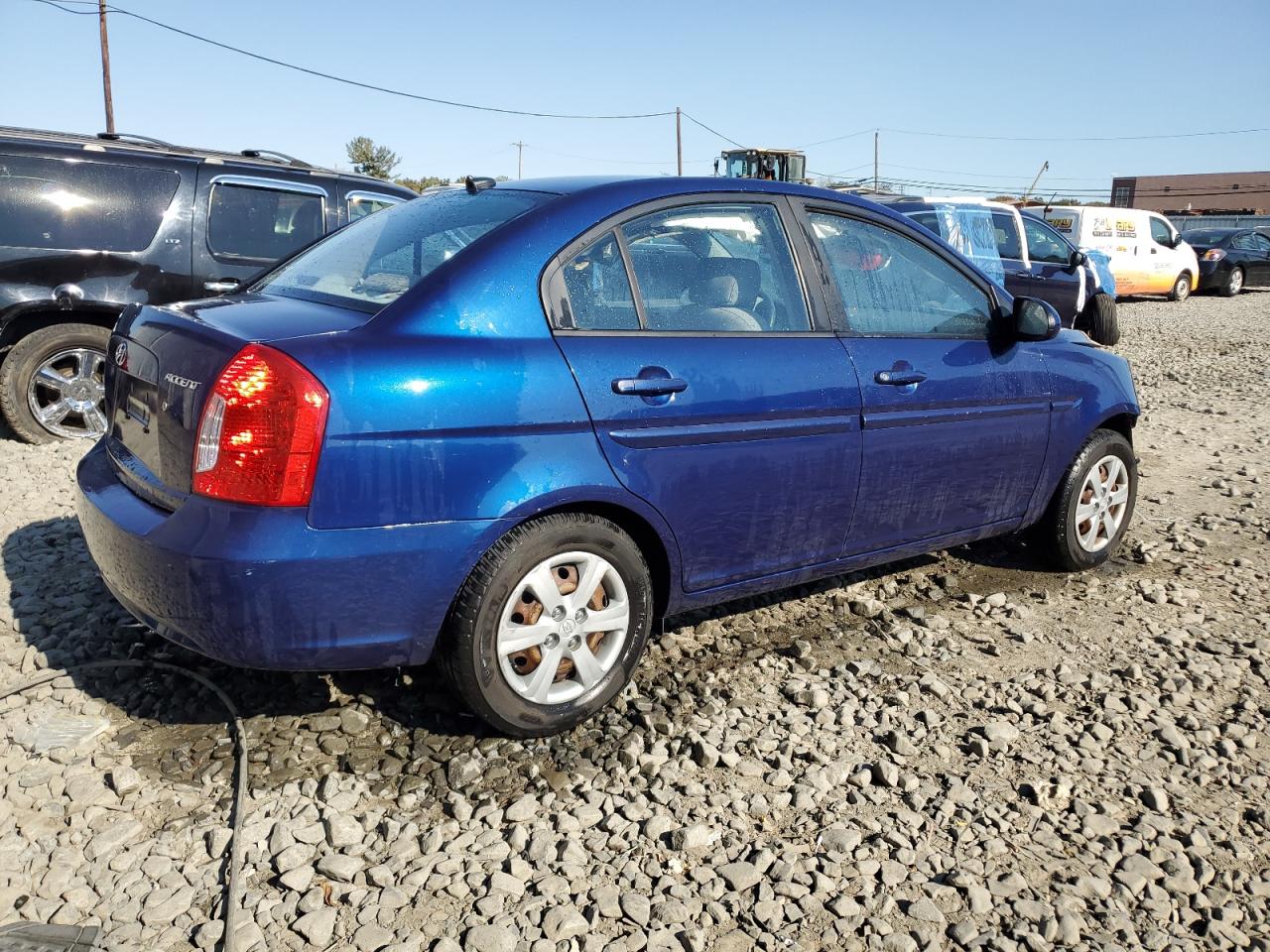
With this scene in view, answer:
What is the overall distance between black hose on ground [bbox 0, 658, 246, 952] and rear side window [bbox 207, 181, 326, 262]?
4.23 metres

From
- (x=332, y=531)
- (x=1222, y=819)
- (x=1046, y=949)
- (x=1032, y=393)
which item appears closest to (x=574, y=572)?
(x=332, y=531)

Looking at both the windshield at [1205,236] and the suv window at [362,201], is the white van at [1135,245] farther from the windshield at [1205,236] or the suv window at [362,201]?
the suv window at [362,201]

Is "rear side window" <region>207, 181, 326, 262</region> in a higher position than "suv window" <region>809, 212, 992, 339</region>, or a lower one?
higher

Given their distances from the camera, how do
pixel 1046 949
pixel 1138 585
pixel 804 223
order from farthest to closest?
pixel 1138 585
pixel 804 223
pixel 1046 949

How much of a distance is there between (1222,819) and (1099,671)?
0.96m

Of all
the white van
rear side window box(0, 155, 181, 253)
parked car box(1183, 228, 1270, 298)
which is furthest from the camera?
parked car box(1183, 228, 1270, 298)

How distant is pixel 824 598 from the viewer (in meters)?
4.49

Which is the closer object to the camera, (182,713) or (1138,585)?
(182,713)

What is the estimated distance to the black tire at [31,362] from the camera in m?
6.60

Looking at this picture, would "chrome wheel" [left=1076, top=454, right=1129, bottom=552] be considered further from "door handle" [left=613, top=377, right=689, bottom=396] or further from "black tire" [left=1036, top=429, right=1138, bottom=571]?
"door handle" [left=613, top=377, right=689, bottom=396]

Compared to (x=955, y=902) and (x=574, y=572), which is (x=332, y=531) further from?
(x=955, y=902)

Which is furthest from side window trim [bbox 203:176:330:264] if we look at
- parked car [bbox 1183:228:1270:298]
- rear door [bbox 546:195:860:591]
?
parked car [bbox 1183:228:1270:298]

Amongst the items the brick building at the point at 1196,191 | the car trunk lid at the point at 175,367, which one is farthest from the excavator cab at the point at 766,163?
the brick building at the point at 1196,191

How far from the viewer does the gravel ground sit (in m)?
2.44
